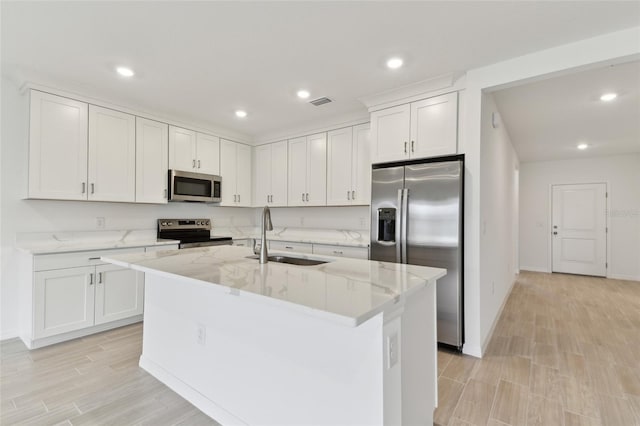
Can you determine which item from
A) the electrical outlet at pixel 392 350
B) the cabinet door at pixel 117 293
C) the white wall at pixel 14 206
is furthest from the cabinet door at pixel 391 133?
the white wall at pixel 14 206

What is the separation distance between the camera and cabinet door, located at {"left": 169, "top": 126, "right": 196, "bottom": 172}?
389 centimetres

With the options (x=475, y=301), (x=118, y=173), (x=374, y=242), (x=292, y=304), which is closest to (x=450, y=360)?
(x=475, y=301)

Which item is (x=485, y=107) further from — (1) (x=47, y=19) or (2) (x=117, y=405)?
(2) (x=117, y=405)

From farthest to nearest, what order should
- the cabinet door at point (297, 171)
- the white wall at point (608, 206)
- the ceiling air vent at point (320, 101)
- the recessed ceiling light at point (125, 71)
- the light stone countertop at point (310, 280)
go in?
the white wall at point (608, 206)
the cabinet door at point (297, 171)
the ceiling air vent at point (320, 101)
the recessed ceiling light at point (125, 71)
the light stone countertop at point (310, 280)

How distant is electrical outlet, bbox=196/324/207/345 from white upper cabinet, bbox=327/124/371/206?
2404 millimetres

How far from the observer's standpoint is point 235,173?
4707 mm

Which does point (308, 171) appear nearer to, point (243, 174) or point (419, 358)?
point (243, 174)

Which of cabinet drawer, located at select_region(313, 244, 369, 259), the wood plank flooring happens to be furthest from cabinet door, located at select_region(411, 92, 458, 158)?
the wood plank flooring

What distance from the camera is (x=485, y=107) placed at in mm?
2805

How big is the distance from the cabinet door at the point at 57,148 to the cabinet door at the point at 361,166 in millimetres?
2950

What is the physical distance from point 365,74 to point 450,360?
2.59 m

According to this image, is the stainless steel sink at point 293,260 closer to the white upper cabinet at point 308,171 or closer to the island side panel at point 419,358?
the island side panel at point 419,358

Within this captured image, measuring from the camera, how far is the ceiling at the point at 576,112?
2.84 meters

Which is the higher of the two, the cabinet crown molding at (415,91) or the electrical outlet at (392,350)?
the cabinet crown molding at (415,91)
